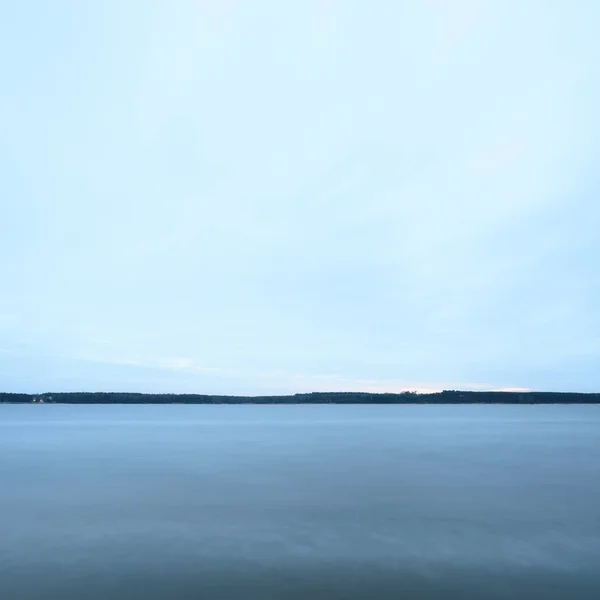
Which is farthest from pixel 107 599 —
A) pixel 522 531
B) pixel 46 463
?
pixel 46 463

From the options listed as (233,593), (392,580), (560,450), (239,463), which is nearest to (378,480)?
(239,463)

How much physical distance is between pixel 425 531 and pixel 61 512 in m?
11.7

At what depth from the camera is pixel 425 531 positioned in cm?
1371

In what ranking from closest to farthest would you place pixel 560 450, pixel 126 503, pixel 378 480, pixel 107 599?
pixel 107 599, pixel 126 503, pixel 378 480, pixel 560 450

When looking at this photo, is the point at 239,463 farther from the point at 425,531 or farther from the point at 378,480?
the point at 425,531

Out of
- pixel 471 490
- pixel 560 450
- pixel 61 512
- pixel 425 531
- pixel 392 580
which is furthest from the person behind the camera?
pixel 560 450

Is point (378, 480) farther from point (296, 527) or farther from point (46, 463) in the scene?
point (46, 463)

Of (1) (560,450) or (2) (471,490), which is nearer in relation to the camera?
(2) (471,490)

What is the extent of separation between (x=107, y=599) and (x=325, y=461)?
22143mm

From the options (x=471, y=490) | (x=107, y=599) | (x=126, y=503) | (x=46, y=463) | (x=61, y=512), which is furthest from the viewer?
(x=46, y=463)

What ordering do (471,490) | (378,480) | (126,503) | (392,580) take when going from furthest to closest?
(378,480) → (471,490) → (126,503) → (392,580)

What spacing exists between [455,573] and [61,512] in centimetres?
1272

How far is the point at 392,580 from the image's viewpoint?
1002cm

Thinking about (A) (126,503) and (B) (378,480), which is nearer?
(A) (126,503)
